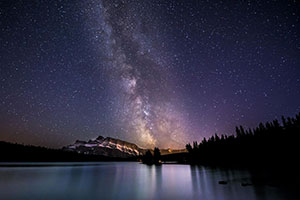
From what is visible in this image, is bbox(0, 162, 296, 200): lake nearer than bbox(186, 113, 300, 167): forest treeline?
Yes

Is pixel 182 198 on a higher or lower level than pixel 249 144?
lower

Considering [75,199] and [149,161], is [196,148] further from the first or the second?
[75,199]

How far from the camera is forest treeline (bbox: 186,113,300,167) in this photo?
79812 millimetres

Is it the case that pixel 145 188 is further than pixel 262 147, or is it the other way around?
pixel 262 147

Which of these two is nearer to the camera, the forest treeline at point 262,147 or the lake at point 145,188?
the lake at point 145,188

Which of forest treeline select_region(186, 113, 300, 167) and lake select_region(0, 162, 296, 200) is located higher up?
forest treeline select_region(186, 113, 300, 167)

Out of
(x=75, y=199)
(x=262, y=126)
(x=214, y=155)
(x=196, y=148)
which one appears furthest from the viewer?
(x=196, y=148)

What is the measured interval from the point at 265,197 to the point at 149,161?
19175cm

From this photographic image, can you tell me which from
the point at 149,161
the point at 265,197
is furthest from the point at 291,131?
the point at 149,161

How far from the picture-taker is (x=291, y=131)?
8594 centimetres

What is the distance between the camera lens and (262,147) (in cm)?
9812

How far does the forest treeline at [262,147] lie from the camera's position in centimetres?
7981

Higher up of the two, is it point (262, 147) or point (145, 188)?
point (262, 147)

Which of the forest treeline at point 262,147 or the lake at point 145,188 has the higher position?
the forest treeline at point 262,147
